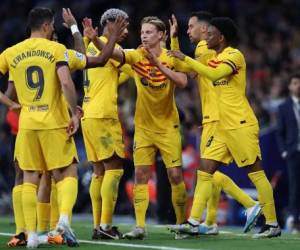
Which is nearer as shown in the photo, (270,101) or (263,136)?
(263,136)

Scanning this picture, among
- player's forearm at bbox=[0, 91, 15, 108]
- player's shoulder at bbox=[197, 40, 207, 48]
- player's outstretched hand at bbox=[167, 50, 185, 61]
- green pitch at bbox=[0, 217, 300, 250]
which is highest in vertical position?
player's shoulder at bbox=[197, 40, 207, 48]

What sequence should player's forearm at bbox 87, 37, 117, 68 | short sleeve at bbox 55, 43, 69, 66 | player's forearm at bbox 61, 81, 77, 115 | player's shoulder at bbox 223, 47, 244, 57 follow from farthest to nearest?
player's shoulder at bbox 223, 47, 244, 57, player's forearm at bbox 87, 37, 117, 68, short sleeve at bbox 55, 43, 69, 66, player's forearm at bbox 61, 81, 77, 115

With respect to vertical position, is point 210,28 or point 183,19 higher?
point 183,19

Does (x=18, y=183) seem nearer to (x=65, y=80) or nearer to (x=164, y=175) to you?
(x=65, y=80)

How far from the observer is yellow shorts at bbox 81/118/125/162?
13.6 metres

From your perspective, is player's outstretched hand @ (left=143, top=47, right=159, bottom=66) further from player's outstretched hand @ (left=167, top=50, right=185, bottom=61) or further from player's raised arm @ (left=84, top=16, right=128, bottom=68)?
player's raised arm @ (left=84, top=16, right=128, bottom=68)

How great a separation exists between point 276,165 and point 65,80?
24.1 feet

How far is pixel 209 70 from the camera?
1314 centimetres

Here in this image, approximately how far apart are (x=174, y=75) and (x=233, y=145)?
1.07m

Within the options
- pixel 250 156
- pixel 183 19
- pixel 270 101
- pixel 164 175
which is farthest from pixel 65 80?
pixel 183 19

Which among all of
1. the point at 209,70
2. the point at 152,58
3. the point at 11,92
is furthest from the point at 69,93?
the point at 209,70

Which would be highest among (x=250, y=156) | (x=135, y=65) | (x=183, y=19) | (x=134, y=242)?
(x=183, y=19)

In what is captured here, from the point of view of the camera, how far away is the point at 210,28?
44.8ft

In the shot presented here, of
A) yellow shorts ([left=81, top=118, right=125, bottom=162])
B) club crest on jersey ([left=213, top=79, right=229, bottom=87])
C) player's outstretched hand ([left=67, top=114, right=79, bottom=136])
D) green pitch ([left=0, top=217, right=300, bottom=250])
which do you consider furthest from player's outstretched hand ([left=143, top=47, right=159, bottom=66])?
green pitch ([left=0, top=217, right=300, bottom=250])
